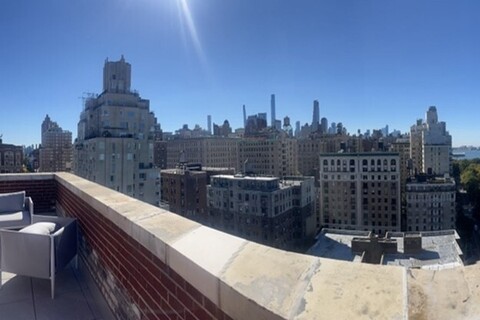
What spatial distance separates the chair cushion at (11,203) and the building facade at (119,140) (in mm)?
27576

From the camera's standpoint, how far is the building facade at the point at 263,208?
34.2 m

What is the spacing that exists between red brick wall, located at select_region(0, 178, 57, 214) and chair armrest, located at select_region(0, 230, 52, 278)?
3082mm

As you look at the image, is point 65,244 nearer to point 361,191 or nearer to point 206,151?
point 361,191

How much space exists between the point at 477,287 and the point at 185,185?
3968cm

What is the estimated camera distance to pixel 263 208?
34031 millimetres

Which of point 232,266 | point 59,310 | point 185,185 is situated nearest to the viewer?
point 232,266

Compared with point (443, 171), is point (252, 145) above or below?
above

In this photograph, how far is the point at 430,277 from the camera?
1.18 m

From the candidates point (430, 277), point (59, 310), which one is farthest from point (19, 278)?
point (430, 277)

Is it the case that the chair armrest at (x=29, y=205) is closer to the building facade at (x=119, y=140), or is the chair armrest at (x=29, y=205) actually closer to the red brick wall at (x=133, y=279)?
the red brick wall at (x=133, y=279)

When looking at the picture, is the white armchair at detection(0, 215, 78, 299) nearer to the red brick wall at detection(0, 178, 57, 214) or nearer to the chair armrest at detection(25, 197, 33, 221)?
the chair armrest at detection(25, 197, 33, 221)

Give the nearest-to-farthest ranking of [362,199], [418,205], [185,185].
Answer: [185,185], [418,205], [362,199]

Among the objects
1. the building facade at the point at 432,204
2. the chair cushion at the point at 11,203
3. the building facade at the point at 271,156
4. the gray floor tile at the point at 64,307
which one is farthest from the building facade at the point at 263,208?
the gray floor tile at the point at 64,307

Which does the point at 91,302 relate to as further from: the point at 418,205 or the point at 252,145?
the point at 252,145
